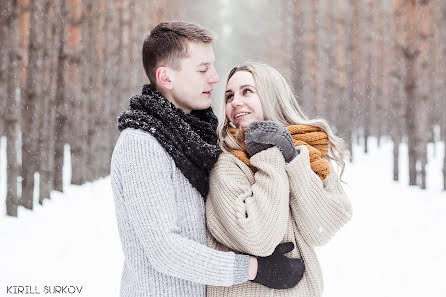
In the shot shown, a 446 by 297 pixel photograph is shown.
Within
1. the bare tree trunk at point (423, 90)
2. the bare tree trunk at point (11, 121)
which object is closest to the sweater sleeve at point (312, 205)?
the bare tree trunk at point (11, 121)

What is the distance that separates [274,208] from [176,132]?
0.57 metres

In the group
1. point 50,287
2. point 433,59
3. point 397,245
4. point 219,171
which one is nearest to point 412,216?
point 397,245

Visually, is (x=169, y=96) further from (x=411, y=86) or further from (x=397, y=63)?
(x=397, y=63)

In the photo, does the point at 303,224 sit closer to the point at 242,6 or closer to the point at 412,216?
the point at 412,216

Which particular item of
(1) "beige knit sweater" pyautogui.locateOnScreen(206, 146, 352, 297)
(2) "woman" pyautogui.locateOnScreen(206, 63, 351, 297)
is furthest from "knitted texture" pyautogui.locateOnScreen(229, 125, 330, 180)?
(1) "beige knit sweater" pyautogui.locateOnScreen(206, 146, 352, 297)

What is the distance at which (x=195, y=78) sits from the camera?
218 cm

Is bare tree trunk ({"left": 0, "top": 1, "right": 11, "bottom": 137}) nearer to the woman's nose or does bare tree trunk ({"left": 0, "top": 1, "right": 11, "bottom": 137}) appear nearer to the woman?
the woman's nose

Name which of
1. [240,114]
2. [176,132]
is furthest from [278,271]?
[240,114]

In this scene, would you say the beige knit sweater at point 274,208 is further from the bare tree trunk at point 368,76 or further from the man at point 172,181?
the bare tree trunk at point 368,76

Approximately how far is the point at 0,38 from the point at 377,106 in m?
15.8

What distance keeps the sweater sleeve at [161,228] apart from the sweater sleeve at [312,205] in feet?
1.33

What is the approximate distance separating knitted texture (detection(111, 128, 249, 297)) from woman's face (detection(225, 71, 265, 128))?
2.05 ft

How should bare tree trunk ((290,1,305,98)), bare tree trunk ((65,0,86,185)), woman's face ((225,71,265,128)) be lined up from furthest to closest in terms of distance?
bare tree trunk ((290,1,305,98)), bare tree trunk ((65,0,86,185)), woman's face ((225,71,265,128))

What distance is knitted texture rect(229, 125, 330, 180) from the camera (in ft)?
7.45
